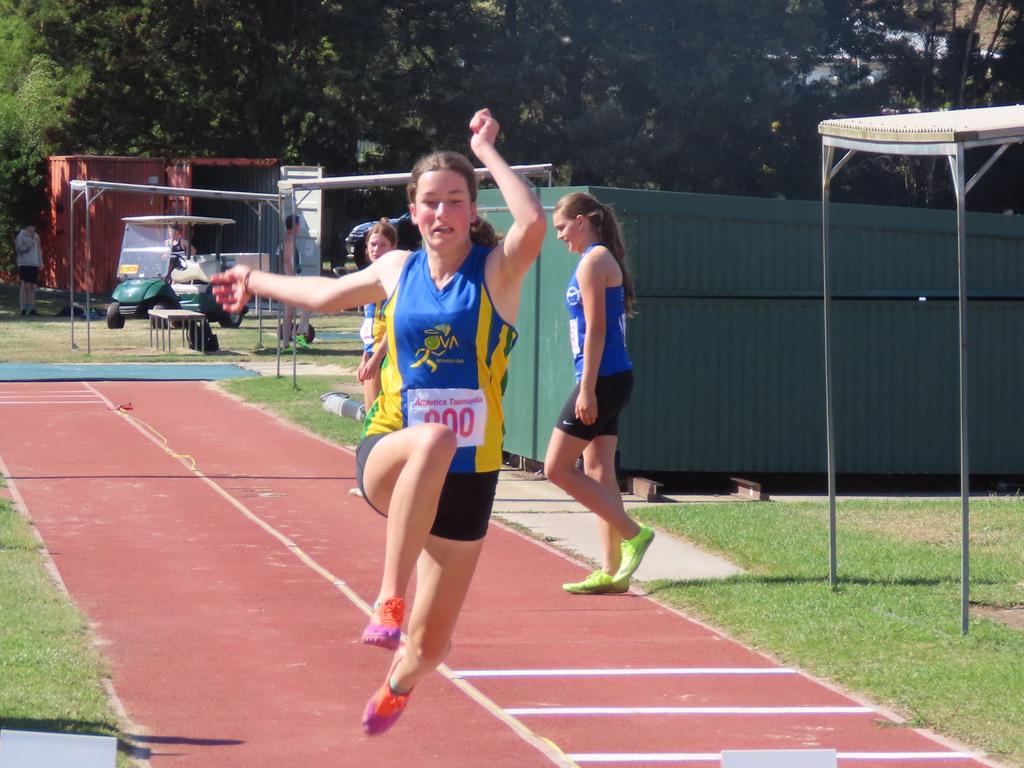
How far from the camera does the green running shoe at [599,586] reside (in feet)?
29.3

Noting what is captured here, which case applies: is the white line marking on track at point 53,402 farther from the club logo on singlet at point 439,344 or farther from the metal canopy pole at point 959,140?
the club logo on singlet at point 439,344

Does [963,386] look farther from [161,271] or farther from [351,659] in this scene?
[161,271]

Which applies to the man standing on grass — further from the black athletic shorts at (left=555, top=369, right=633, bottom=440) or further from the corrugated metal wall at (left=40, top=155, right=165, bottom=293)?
the black athletic shorts at (left=555, top=369, right=633, bottom=440)

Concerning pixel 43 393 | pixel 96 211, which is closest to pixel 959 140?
pixel 43 393

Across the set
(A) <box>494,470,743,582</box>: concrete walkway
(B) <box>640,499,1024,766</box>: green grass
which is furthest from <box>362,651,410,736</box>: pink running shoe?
(A) <box>494,470,743,582</box>: concrete walkway

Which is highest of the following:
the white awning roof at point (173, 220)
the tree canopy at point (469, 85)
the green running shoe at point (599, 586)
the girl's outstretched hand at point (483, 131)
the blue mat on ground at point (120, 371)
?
the tree canopy at point (469, 85)

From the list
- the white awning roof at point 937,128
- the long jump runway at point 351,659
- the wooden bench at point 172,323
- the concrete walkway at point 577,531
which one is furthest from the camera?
the wooden bench at point 172,323

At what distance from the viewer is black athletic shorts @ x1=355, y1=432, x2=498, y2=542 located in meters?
4.88

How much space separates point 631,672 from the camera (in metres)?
7.32

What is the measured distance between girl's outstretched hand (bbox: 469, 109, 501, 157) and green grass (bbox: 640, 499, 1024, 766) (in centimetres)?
327

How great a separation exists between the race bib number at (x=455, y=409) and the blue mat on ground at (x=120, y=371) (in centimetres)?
1832

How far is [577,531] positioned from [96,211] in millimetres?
33233

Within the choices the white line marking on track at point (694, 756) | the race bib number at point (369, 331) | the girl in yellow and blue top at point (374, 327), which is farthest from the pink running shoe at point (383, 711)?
the race bib number at point (369, 331)

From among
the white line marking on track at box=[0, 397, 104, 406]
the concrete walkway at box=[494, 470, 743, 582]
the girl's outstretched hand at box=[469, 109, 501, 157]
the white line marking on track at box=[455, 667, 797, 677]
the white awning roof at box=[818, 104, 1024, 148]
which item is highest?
the white awning roof at box=[818, 104, 1024, 148]
